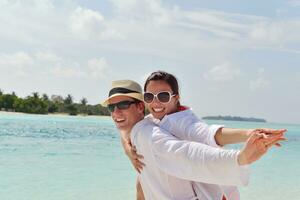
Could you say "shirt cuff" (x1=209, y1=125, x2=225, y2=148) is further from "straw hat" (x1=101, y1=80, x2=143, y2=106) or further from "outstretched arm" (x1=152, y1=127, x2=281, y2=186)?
"straw hat" (x1=101, y1=80, x2=143, y2=106)

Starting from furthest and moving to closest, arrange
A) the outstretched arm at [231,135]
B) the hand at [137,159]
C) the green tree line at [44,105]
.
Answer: the green tree line at [44,105] → the hand at [137,159] → the outstretched arm at [231,135]

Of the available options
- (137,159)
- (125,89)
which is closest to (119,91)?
(125,89)

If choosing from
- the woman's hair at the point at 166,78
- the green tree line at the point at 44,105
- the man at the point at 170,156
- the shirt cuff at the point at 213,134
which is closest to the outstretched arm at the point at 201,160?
the man at the point at 170,156

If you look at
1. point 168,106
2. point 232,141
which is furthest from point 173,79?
point 232,141

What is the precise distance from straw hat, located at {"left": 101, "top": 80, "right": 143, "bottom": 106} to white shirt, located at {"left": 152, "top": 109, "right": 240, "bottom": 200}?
198 mm

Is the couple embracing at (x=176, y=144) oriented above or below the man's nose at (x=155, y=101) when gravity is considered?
below

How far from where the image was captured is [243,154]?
1.69m

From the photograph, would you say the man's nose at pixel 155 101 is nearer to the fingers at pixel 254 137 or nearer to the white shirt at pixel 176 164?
the white shirt at pixel 176 164

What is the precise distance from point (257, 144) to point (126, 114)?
0.69 metres

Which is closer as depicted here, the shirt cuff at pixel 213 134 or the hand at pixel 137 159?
the shirt cuff at pixel 213 134

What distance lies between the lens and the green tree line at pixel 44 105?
71.7m

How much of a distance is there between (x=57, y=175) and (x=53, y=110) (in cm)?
7074

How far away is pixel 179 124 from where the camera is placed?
2.01 metres

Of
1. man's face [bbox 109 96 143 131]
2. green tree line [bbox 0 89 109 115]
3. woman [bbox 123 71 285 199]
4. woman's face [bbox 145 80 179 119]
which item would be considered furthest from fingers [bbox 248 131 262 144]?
green tree line [bbox 0 89 109 115]
